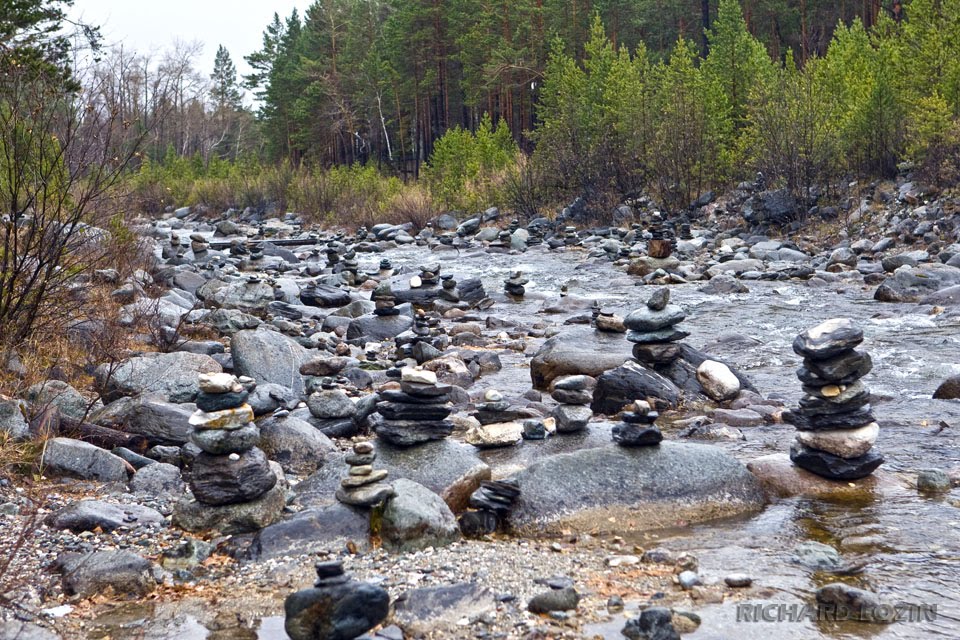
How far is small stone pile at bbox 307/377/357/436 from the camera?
25.6 feet

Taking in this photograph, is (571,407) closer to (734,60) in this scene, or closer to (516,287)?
(516,287)

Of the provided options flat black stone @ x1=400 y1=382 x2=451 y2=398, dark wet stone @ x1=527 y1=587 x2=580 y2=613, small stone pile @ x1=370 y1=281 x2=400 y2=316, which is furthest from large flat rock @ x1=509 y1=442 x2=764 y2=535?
small stone pile @ x1=370 y1=281 x2=400 y2=316

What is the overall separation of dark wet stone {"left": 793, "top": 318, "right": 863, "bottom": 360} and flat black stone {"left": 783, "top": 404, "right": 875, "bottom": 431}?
0.45 meters

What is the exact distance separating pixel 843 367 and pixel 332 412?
167 inches

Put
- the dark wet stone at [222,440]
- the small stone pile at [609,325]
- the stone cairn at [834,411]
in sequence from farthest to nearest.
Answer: the small stone pile at [609,325]
the stone cairn at [834,411]
the dark wet stone at [222,440]

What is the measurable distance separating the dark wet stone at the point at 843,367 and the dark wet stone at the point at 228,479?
4115 millimetres

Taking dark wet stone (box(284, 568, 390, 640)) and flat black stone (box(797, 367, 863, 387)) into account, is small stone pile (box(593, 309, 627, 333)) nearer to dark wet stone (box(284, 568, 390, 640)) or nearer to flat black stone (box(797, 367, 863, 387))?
flat black stone (box(797, 367, 863, 387))

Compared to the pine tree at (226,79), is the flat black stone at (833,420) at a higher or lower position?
lower

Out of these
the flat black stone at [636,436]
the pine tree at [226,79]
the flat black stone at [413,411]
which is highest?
the pine tree at [226,79]

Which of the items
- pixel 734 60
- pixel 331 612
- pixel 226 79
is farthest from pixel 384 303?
pixel 226 79

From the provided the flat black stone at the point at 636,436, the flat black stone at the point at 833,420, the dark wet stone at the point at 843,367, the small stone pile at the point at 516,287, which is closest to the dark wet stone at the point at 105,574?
the flat black stone at the point at 636,436

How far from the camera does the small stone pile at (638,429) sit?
20.7 ft

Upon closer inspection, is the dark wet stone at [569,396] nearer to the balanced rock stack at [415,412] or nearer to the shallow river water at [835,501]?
the shallow river water at [835,501]

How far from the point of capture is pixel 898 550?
5199 mm
